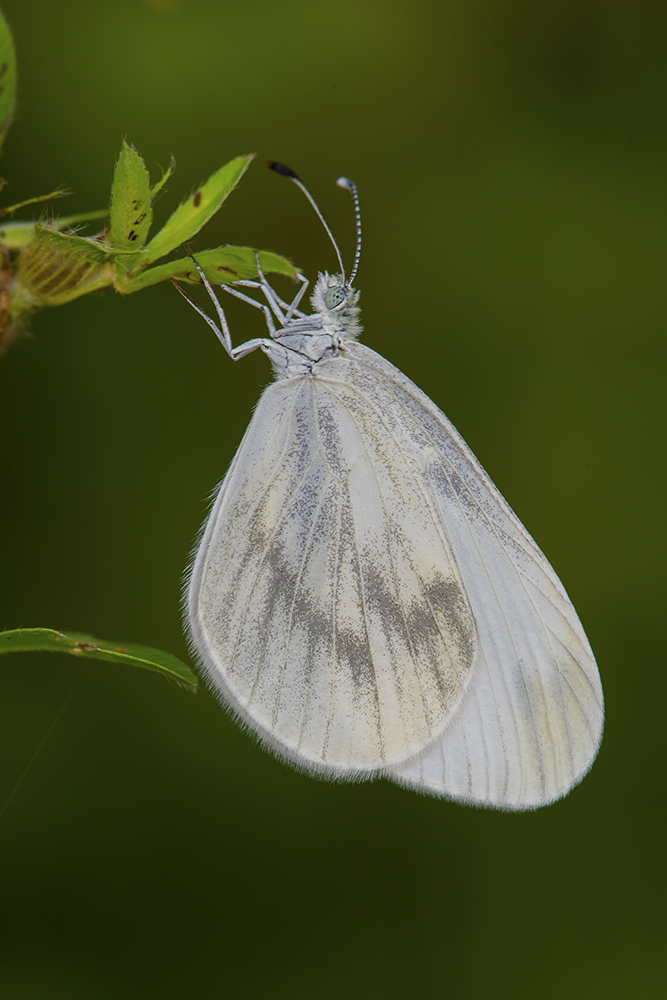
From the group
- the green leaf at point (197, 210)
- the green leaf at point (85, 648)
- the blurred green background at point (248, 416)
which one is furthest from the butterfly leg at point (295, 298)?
the blurred green background at point (248, 416)

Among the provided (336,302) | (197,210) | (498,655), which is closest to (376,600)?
(498,655)

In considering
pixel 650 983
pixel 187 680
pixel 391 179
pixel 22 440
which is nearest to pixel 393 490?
pixel 187 680

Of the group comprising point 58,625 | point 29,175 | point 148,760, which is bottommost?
point 148,760

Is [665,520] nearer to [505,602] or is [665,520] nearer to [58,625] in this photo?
[505,602]

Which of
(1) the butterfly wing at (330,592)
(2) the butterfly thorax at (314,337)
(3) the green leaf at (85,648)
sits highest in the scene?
(2) the butterfly thorax at (314,337)

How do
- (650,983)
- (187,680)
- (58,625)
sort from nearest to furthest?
1. (187,680)
2. (58,625)
3. (650,983)

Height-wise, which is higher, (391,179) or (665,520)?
(391,179)

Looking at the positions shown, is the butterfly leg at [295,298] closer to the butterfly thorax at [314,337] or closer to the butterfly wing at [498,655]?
the butterfly thorax at [314,337]

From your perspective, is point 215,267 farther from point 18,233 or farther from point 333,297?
point 333,297
